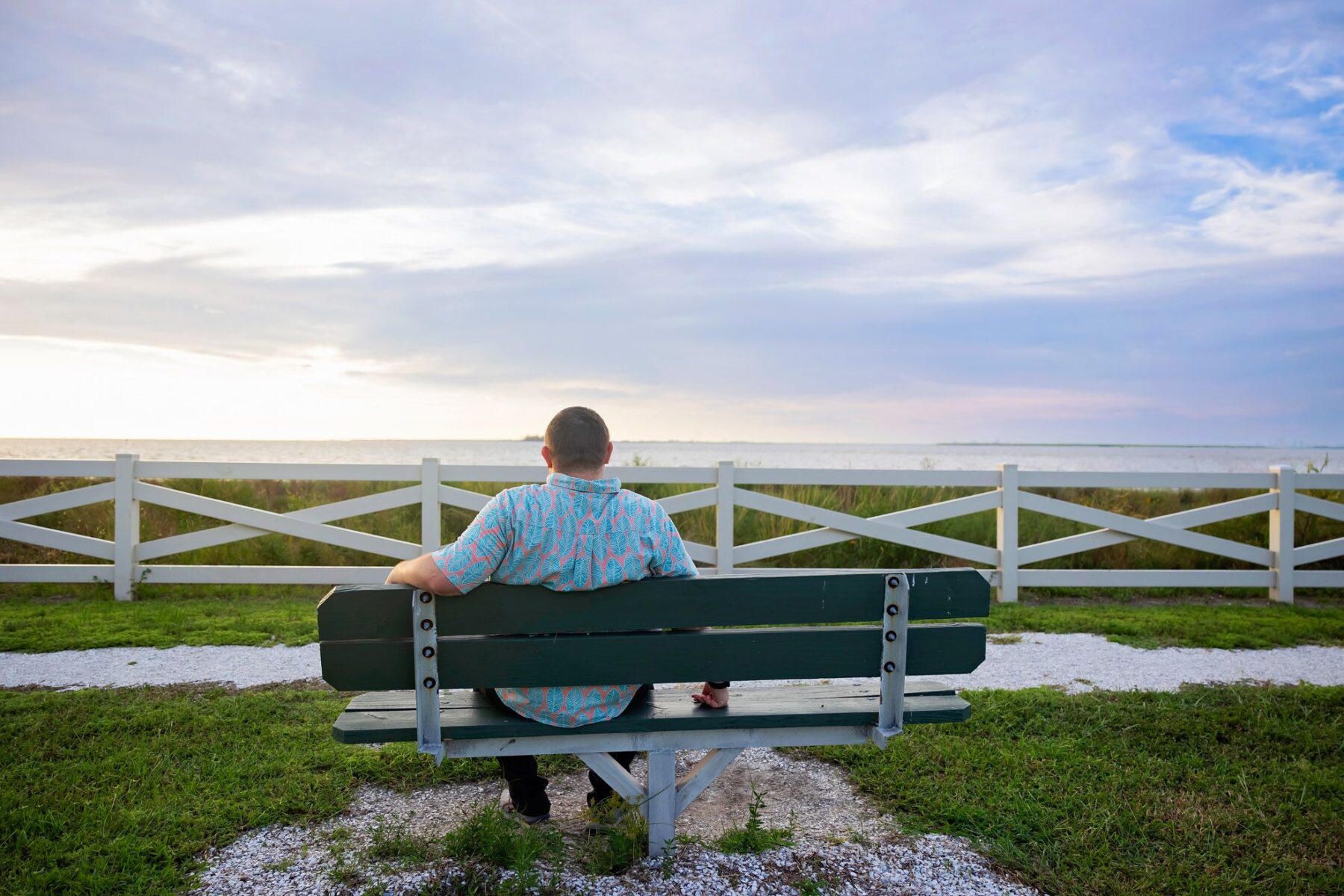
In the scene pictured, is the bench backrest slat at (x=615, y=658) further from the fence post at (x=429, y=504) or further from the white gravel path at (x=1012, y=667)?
the fence post at (x=429, y=504)

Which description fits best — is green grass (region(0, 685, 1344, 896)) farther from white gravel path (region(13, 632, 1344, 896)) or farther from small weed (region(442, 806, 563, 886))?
white gravel path (region(13, 632, 1344, 896))

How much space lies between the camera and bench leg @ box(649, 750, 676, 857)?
272 cm

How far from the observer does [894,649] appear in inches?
99.3

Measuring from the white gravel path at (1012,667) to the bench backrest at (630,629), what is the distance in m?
3.45

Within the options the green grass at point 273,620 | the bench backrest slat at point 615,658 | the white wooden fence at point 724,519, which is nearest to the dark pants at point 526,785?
the bench backrest slat at point 615,658

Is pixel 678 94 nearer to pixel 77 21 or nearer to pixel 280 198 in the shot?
pixel 280 198

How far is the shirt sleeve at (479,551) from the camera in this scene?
232 centimetres

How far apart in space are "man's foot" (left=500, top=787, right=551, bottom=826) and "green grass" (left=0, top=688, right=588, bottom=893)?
0.44 meters

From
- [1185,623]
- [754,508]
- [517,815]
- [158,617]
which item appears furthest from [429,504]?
[1185,623]

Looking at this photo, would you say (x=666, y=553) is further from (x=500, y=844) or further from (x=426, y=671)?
(x=500, y=844)

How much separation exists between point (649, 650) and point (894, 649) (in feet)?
2.55

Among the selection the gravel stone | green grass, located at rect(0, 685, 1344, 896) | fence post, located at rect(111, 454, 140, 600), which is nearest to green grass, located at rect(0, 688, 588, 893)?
green grass, located at rect(0, 685, 1344, 896)

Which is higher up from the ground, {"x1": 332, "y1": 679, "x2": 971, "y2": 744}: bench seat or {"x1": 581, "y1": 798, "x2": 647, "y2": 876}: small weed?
{"x1": 332, "y1": 679, "x2": 971, "y2": 744}: bench seat

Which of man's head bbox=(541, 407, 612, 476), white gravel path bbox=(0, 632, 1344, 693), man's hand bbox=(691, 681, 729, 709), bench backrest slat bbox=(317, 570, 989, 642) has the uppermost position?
man's head bbox=(541, 407, 612, 476)
